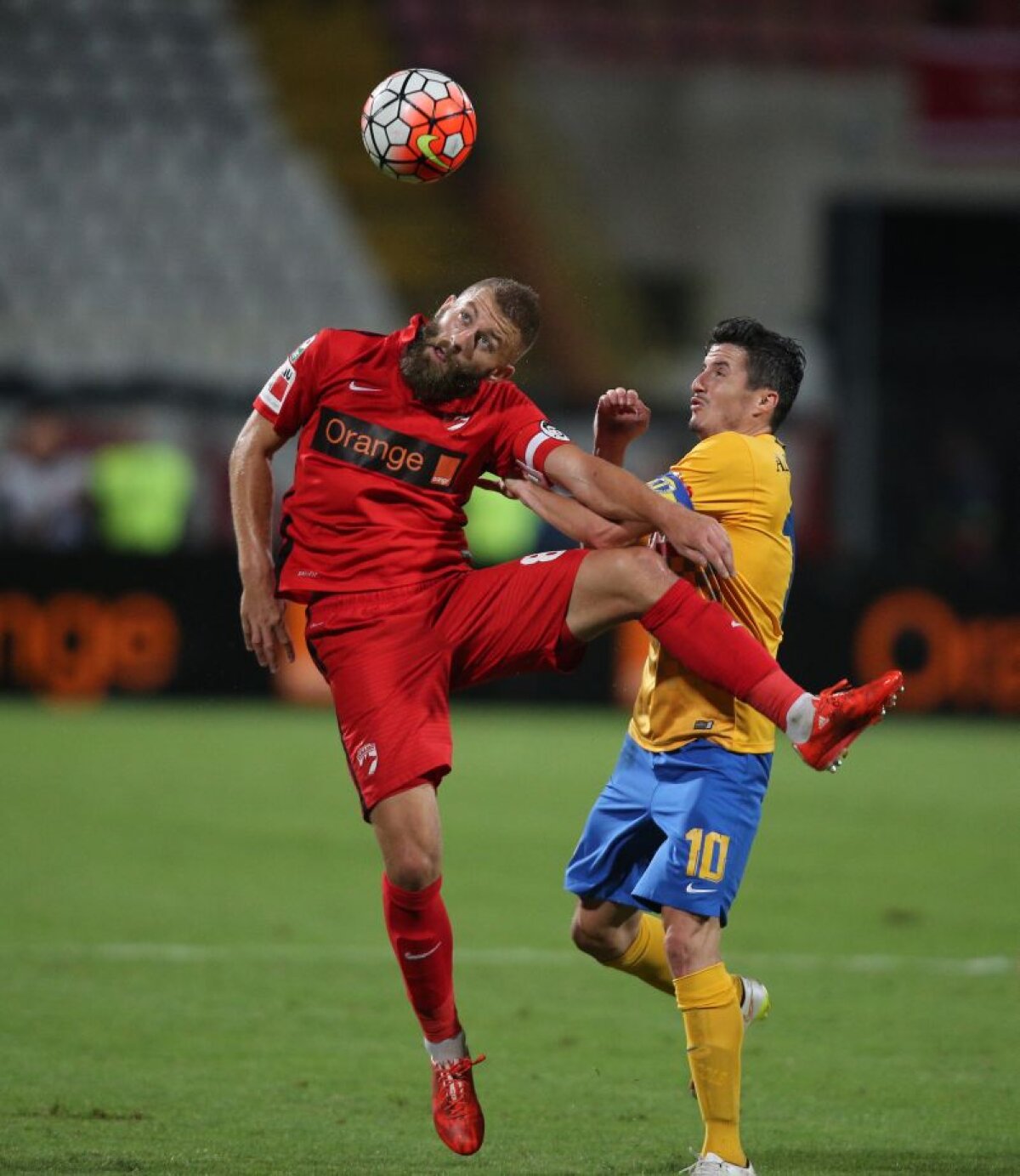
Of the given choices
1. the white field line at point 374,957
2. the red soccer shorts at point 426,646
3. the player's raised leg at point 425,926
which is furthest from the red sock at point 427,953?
the white field line at point 374,957

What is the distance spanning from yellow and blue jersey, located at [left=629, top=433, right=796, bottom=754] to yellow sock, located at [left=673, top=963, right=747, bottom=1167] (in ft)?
1.89

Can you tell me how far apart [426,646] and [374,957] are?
8.73 feet

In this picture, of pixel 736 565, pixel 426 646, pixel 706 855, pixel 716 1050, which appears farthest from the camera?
pixel 426 646

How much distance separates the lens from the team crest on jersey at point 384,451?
503 centimetres

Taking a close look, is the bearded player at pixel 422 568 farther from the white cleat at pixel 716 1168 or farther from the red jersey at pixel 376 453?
the white cleat at pixel 716 1168

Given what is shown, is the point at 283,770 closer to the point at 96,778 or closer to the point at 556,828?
the point at 96,778

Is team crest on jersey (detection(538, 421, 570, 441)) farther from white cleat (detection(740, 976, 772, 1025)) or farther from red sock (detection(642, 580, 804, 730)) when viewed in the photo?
white cleat (detection(740, 976, 772, 1025))

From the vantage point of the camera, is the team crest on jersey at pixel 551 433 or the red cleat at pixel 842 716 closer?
the red cleat at pixel 842 716

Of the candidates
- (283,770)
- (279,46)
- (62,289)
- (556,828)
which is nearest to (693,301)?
(279,46)

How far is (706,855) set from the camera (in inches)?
182

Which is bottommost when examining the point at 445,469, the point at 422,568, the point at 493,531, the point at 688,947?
the point at 493,531

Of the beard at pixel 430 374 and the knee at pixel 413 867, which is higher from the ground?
the beard at pixel 430 374

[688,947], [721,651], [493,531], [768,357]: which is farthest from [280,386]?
[493,531]

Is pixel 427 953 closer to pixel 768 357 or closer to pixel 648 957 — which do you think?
pixel 648 957
